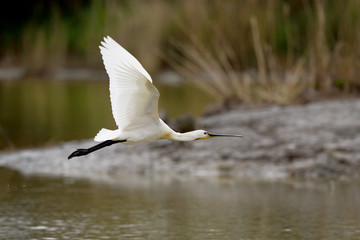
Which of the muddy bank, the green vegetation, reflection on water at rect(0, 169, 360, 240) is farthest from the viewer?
the green vegetation

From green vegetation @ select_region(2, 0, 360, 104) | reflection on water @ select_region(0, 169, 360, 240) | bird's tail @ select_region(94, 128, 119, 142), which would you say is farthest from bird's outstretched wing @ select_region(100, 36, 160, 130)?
green vegetation @ select_region(2, 0, 360, 104)

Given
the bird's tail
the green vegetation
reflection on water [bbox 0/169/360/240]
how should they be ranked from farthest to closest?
the green vegetation, reflection on water [bbox 0/169/360/240], the bird's tail

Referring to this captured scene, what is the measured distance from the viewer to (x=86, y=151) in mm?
7574

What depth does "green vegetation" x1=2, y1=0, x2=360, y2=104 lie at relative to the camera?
14.2 metres

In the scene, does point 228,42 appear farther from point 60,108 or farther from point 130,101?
point 130,101

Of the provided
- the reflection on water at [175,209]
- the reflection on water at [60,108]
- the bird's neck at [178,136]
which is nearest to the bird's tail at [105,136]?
the bird's neck at [178,136]

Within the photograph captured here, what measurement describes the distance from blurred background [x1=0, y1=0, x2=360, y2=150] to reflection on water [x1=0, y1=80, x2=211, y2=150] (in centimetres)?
2

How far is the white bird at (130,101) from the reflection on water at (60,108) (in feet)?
17.4

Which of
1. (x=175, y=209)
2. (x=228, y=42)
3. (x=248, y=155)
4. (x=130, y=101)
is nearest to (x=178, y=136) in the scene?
(x=130, y=101)

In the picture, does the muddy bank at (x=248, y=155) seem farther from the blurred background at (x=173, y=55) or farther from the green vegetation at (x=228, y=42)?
the green vegetation at (x=228, y=42)

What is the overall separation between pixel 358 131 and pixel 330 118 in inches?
27.0

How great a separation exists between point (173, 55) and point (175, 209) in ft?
46.7

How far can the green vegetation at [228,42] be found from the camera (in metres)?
14.2

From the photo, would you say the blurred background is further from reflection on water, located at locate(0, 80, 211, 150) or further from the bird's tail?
the bird's tail
